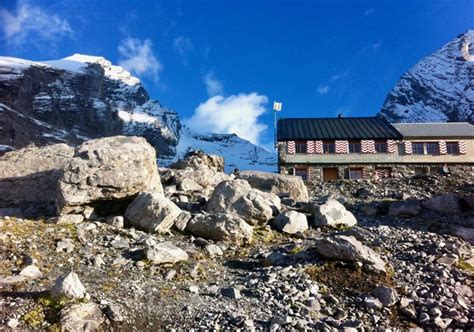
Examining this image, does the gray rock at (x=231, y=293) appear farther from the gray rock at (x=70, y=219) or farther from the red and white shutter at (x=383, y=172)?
the red and white shutter at (x=383, y=172)

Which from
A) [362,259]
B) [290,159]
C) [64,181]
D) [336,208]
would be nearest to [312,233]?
[336,208]

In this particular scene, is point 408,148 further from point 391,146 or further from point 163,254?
point 163,254

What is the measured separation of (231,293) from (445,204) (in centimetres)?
1446

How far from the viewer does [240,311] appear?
8.06m

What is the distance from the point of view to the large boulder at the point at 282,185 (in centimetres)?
2257

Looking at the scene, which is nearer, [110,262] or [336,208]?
[110,262]

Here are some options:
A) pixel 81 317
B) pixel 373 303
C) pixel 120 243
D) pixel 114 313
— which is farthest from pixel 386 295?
pixel 120 243

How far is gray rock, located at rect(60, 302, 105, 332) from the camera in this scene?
270 inches

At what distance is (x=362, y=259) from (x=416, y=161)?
46.2 meters

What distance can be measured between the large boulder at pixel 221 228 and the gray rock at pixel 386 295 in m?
4.96

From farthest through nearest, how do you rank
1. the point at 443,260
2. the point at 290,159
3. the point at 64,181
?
the point at 290,159 < the point at 64,181 < the point at 443,260

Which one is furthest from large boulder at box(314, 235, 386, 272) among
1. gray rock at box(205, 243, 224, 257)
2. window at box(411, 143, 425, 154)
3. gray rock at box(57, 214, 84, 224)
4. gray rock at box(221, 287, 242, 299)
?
window at box(411, 143, 425, 154)

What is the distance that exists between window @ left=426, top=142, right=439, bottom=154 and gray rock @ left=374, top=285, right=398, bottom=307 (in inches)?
1926

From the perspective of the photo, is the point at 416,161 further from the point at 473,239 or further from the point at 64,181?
the point at 64,181
